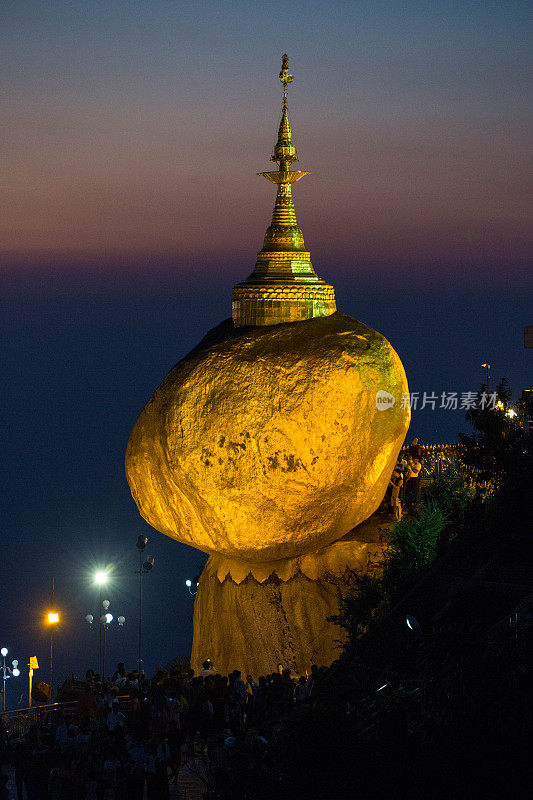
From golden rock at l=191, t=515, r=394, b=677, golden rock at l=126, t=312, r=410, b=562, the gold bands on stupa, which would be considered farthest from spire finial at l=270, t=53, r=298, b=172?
golden rock at l=191, t=515, r=394, b=677

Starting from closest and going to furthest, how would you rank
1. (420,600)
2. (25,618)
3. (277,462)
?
(420,600) < (277,462) < (25,618)

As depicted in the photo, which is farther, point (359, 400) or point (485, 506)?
point (359, 400)

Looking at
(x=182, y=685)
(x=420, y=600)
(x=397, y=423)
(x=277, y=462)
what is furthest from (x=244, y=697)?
(x=397, y=423)

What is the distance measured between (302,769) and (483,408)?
29.8ft

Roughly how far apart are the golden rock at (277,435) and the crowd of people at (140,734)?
2.72m

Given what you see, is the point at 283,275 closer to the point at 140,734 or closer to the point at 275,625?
the point at 275,625

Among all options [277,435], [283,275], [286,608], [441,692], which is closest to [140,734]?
[441,692]

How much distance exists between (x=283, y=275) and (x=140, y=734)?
8632 mm

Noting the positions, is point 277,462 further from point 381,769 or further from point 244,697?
point 381,769

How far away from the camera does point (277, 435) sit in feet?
61.8

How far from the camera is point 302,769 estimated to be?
1129 cm

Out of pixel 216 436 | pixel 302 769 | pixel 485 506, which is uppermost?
pixel 216 436

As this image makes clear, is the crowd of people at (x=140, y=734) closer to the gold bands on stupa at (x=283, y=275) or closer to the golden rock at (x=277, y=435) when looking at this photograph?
the golden rock at (x=277, y=435)

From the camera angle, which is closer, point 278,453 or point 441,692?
point 441,692
